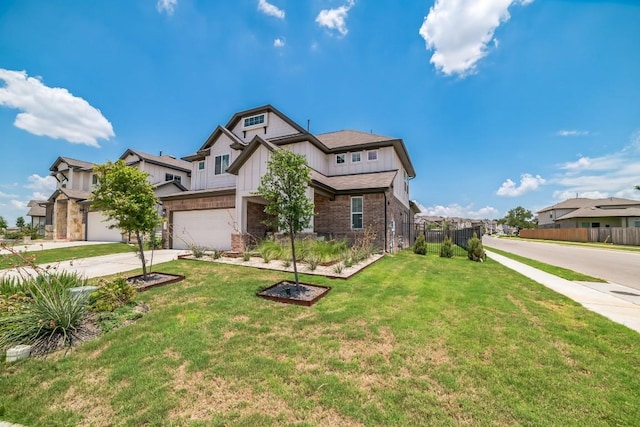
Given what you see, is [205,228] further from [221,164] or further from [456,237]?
[456,237]

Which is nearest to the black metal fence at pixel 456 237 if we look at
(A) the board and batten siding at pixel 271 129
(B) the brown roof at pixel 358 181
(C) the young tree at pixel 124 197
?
(B) the brown roof at pixel 358 181

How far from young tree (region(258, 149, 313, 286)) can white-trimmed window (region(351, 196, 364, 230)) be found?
26.7 ft

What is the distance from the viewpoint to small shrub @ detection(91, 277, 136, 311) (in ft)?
15.9

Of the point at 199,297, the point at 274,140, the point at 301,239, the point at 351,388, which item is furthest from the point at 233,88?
the point at 351,388

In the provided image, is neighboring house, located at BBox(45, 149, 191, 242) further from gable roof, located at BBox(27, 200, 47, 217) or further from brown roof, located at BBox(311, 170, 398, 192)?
gable roof, located at BBox(27, 200, 47, 217)

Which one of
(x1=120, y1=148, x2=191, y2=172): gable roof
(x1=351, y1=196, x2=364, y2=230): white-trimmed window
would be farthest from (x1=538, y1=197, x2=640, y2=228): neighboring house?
(x1=120, y1=148, x2=191, y2=172): gable roof

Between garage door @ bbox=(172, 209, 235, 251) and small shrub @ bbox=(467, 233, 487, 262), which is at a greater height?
garage door @ bbox=(172, 209, 235, 251)

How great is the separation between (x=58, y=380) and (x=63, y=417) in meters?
0.85

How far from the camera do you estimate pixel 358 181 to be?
15398mm

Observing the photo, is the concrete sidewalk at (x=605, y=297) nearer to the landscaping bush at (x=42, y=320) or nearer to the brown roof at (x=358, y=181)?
the brown roof at (x=358, y=181)

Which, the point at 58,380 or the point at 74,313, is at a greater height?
the point at 74,313

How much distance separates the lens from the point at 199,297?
19.2 feet

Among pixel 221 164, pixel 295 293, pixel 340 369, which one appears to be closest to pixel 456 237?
pixel 295 293

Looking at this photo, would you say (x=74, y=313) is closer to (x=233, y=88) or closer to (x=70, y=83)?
(x=233, y=88)
